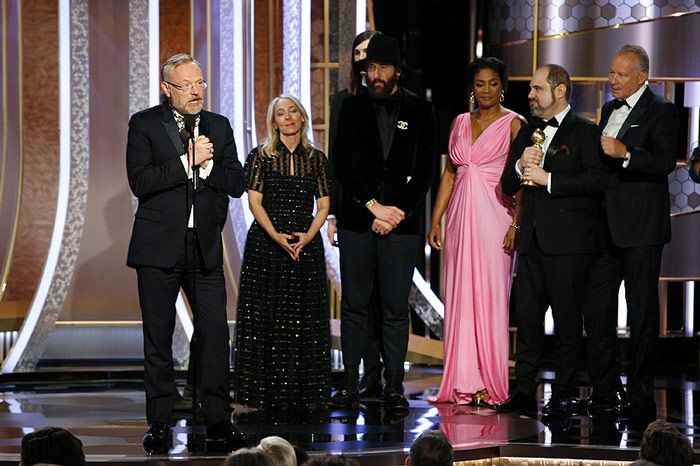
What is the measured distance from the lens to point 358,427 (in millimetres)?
4371

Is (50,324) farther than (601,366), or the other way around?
(50,324)

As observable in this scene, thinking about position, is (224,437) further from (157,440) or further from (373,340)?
(373,340)

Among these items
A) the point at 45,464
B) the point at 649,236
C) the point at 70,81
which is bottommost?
the point at 45,464

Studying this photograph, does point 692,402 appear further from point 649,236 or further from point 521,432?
point 521,432

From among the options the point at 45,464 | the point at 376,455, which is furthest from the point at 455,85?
the point at 45,464

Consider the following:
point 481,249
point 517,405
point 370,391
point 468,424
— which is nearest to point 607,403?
point 517,405

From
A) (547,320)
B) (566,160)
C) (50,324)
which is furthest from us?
(547,320)

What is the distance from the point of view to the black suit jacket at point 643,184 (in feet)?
15.4

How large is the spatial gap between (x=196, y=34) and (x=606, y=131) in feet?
7.18

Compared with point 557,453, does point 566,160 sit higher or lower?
higher

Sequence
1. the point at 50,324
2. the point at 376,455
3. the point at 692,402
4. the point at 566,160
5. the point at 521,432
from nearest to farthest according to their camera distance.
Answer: the point at 376,455 < the point at 521,432 < the point at 566,160 < the point at 692,402 < the point at 50,324

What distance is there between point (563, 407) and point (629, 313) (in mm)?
468

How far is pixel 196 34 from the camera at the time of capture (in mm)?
5934

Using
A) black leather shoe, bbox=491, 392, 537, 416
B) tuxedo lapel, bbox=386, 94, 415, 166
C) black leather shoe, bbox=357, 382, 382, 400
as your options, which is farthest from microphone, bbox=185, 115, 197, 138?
black leather shoe, bbox=491, 392, 537, 416
